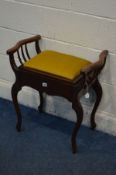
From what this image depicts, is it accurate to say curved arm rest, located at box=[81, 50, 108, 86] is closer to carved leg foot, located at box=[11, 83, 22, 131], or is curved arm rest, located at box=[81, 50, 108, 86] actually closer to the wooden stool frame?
the wooden stool frame

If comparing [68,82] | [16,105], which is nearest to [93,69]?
[68,82]

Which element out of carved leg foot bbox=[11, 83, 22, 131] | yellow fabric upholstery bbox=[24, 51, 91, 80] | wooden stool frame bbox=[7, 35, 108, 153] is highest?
yellow fabric upholstery bbox=[24, 51, 91, 80]

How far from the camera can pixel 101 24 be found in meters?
2.14

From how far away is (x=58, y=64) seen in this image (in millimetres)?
2104

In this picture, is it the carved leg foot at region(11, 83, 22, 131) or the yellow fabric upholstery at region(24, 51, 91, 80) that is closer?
the yellow fabric upholstery at region(24, 51, 91, 80)

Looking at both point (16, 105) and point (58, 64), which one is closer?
point (58, 64)

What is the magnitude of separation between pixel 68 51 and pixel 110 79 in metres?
0.35

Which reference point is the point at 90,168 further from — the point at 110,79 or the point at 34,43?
the point at 34,43

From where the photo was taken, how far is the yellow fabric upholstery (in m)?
2.04

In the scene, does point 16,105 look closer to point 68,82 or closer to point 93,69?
point 68,82

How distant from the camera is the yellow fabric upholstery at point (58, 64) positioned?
80.3 inches

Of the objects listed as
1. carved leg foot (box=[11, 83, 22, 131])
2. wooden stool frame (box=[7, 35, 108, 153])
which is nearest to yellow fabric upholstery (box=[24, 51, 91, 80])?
wooden stool frame (box=[7, 35, 108, 153])

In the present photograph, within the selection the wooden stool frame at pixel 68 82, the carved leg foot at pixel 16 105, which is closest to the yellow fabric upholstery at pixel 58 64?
the wooden stool frame at pixel 68 82

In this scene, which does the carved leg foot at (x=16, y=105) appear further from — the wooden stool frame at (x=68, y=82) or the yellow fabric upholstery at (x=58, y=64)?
the yellow fabric upholstery at (x=58, y=64)
